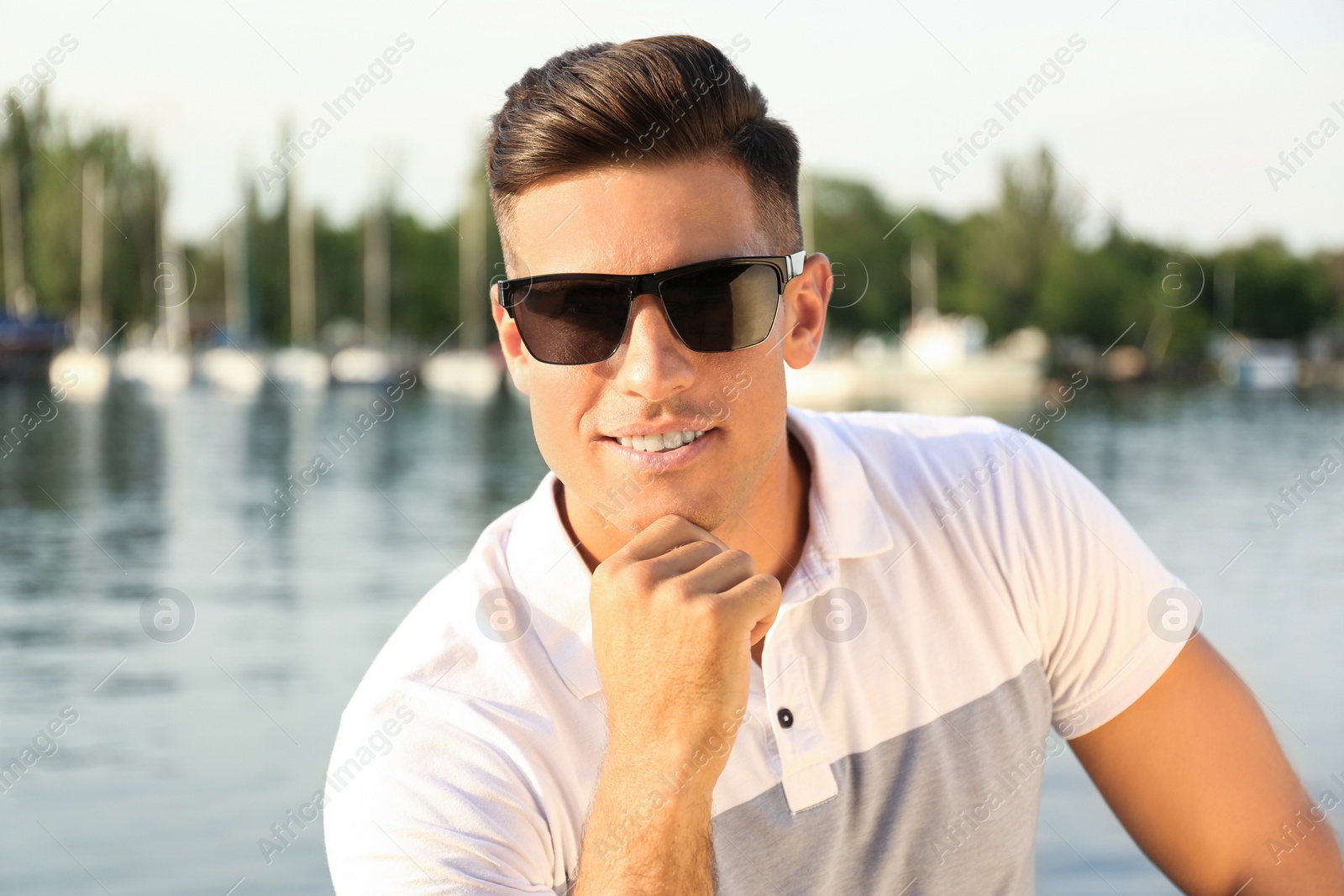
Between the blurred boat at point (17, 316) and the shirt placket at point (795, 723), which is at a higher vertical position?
the blurred boat at point (17, 316)

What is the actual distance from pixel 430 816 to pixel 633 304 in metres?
0.97

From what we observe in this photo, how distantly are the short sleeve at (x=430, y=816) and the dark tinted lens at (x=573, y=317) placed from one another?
2.33 feet

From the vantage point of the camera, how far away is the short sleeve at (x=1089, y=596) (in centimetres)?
259

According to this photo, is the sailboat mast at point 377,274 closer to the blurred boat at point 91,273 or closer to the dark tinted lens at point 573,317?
the blurred boat at point 91,273

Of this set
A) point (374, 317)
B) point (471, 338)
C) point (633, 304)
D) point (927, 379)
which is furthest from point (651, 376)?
point (471, 338)

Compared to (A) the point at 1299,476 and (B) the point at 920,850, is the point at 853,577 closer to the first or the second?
(B) the point at 920,850

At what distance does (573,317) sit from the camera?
8.41ft

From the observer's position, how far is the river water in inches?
302

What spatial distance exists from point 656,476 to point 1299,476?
2741 centimetres

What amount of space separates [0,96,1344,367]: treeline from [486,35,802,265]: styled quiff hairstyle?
195ft

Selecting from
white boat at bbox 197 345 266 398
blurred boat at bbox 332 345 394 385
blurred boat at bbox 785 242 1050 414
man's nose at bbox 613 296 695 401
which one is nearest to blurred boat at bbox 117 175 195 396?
white boat at bbox 197 345 266 398

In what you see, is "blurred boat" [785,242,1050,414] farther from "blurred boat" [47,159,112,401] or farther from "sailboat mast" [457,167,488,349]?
"blurred boat" [47,159,112,401]

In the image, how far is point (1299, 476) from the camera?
27.1m

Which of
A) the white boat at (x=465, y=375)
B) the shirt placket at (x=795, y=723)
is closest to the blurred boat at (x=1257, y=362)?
the white boat at (x=465, y=375)
